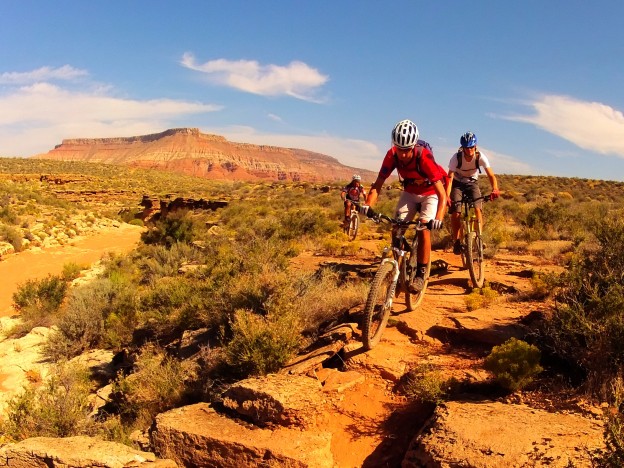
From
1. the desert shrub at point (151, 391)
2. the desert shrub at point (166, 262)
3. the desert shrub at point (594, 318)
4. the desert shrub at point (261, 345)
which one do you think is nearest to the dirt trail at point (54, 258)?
the desert shrub at point (166, 262)

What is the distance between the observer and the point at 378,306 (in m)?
5.21

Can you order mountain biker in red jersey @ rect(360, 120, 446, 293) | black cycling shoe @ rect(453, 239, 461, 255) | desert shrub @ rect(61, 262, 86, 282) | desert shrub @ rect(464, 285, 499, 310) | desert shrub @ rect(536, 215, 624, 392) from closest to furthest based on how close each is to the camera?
desert shrub @ rect(536, 215, 624, 392) → mountain biker in red jersey @ rect(360, 120, 446, 293) → desert shrub @ rect(464, 285, 499, 310) → black cycling shoe @ rect(453, 239, 461, 255) → desert shrub @ rect(61, 262, 86, 282)

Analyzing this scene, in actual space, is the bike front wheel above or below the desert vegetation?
above

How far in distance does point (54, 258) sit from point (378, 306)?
1936cm

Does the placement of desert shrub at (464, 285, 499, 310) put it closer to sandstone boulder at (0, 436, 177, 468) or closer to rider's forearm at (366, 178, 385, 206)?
rider's forearm at (366, 178, 385, 206)

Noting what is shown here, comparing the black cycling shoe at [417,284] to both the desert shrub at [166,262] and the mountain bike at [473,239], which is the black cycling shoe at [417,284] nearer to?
the mountain bike at [473,239]

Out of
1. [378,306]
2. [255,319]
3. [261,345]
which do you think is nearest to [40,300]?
[255,319]

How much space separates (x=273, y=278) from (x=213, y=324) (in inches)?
51.9

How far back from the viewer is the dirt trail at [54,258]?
616 inches

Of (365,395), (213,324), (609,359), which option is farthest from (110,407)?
(609,359)

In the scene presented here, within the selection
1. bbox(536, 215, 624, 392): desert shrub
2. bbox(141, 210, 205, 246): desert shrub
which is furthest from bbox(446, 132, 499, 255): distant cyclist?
bbox(141, 210, 205, 246): desert shrub

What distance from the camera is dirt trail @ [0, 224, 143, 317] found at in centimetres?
1564

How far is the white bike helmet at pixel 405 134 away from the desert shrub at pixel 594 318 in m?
2.12

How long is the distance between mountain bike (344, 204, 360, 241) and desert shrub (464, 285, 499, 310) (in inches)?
235
